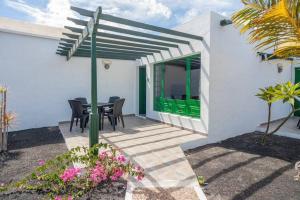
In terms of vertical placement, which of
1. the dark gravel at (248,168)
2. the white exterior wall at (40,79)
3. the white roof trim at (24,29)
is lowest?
the dark gravel at (248,168)

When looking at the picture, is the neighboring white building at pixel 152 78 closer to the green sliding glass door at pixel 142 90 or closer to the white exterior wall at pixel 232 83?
the white exterior wall at pixel 232 83

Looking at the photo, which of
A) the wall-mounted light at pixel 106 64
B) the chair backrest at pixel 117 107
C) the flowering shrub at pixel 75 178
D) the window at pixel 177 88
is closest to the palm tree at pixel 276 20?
the flowering shrub at pixel 75 178

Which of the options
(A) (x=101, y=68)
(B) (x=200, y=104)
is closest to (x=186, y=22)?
(B) (x=200, y=104)

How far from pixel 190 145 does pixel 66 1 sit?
5549 mm

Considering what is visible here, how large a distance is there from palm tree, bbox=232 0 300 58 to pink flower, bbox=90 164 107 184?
10.4ft

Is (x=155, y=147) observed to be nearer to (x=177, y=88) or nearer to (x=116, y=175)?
(x=116, y=175)

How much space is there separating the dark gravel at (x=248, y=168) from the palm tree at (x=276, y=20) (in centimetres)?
217

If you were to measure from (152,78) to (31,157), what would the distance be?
20.2ft

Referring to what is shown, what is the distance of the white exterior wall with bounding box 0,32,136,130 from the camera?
7777mm

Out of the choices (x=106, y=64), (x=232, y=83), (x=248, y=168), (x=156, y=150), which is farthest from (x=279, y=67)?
(x=106, y=64)

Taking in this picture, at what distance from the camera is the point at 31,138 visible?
6.64m

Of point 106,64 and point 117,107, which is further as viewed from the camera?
point 106,64

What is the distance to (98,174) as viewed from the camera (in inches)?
130

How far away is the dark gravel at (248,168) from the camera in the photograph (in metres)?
3.13
